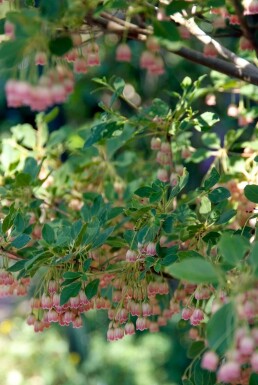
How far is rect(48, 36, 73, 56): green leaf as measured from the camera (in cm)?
111

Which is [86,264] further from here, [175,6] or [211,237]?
[175,6]

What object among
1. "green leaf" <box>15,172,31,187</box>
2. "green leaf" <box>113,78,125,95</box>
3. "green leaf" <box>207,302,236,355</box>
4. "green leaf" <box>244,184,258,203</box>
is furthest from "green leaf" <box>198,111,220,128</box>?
"green leaf" <box>207,302,236,355</box>

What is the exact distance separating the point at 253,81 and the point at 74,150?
666 millimetres

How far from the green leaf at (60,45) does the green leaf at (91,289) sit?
48cm

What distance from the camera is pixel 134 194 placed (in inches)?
64.3

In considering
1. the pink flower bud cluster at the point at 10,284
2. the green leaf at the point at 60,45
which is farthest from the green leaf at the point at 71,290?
the green leaf at the point at 60,45

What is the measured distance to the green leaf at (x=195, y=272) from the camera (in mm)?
949

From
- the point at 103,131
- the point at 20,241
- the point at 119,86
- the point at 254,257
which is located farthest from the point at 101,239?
the point at 254,257

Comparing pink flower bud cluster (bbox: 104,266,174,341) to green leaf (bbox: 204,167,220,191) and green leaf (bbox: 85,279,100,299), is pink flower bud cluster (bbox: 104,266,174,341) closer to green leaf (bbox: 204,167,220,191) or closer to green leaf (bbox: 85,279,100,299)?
green leaf (bbox: 85,279,100,299)

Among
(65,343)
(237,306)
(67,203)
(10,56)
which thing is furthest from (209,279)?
(65,343)

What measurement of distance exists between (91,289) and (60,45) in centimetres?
49

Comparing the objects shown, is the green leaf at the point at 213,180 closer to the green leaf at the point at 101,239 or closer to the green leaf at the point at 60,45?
the green leaf at the point at 101,239

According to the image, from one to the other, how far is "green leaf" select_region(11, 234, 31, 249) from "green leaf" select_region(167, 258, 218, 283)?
568 millimetres

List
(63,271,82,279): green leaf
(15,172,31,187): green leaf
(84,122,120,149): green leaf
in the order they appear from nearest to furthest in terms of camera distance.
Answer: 1. (63,271,82,279): green leaf
2. (84,122,120,149): green leaf
3. (15,172,31,187): green leaf
